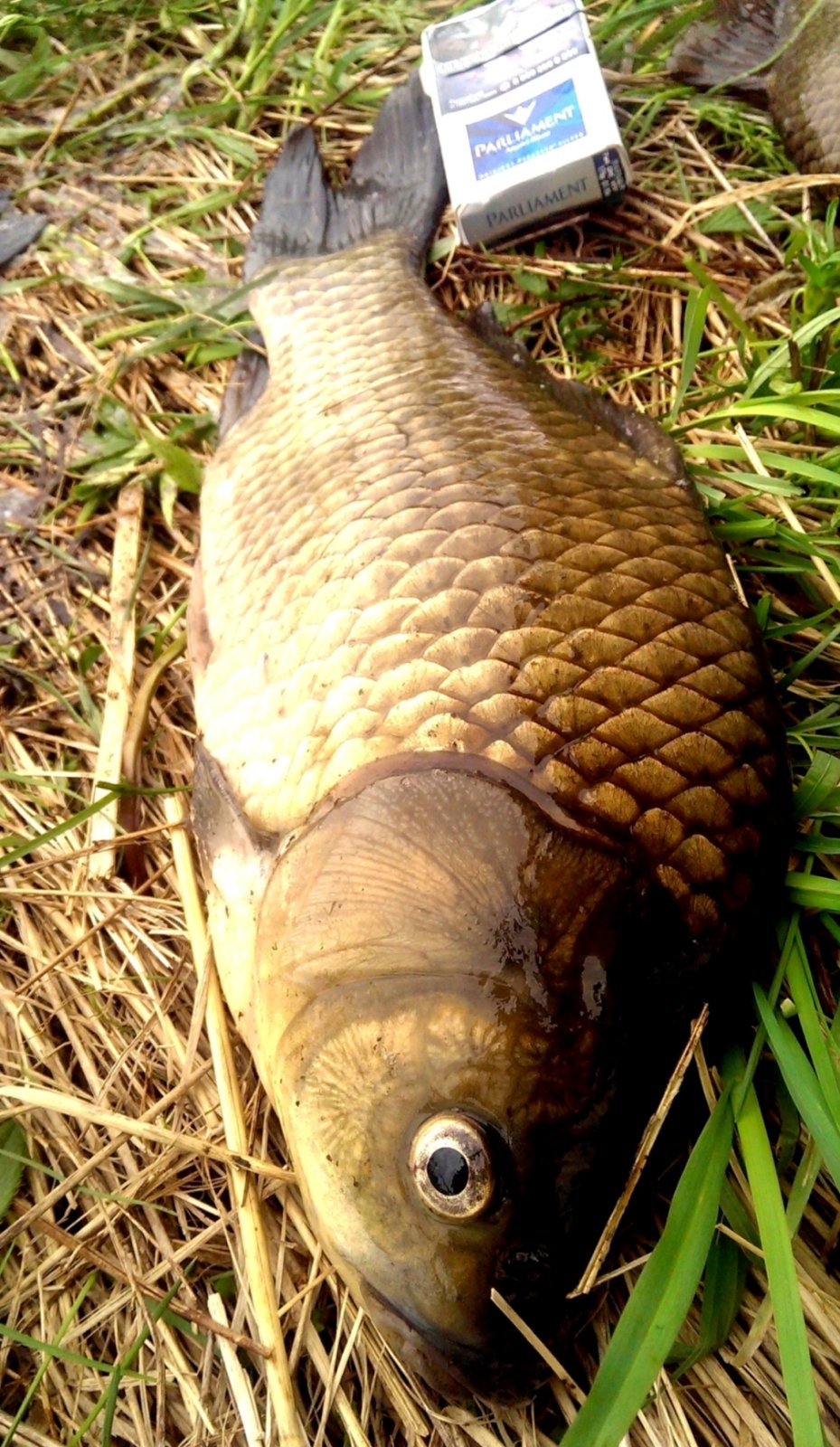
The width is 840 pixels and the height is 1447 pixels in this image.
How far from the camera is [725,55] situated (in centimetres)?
255

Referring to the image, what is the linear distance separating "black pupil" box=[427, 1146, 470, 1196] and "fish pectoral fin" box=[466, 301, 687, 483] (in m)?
1.18

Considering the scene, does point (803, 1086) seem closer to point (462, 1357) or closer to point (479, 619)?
point (462, 1357)

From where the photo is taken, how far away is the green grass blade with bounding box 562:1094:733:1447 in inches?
44.2

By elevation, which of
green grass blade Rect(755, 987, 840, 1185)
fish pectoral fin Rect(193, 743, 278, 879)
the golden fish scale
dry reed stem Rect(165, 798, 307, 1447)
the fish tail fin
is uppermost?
the fish tail fin

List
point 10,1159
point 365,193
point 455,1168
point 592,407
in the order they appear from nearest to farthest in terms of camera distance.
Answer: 1. point 455,1168
2. point 10,1159
3. point 592,407
4. point 365,193

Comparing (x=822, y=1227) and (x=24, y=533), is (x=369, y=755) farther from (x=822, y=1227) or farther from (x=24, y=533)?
(x=24, y=533)

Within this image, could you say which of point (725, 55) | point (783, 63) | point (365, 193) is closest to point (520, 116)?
point (365, 193)

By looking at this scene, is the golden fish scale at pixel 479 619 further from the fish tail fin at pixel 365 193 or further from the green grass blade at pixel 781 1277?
the fish tail fin at pixel 365 193

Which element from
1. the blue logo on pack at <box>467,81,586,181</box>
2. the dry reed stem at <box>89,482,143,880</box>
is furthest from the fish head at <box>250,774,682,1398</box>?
the blue logo on pack at <box>467,81,586,181</box>

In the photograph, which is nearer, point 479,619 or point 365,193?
point 479,619

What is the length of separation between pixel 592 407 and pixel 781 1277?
146 centimetres

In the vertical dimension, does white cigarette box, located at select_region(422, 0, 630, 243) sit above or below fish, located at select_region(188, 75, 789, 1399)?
above

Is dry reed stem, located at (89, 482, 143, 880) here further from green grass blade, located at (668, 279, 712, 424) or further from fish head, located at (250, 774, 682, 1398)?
green grass blade, located at (668, 279, 712, 424)

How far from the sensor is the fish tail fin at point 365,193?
2381 millimetres
